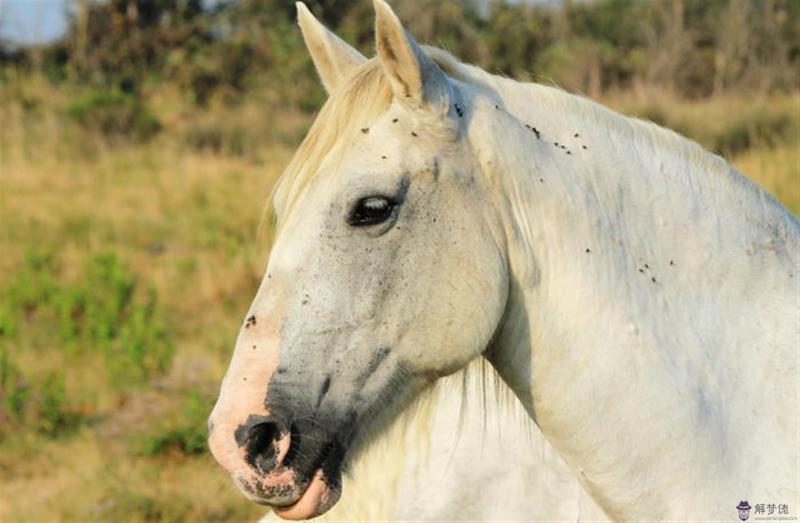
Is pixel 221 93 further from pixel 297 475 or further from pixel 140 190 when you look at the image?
pixel 297 475

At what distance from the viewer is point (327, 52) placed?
228 cm

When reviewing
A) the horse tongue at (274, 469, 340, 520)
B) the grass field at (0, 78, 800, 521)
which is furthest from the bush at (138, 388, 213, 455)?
the horse tongue at (274, 469, 340, 520)

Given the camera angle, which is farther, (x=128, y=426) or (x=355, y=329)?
(x=128, y=426)

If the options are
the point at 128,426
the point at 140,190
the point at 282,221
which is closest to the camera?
the point at 282,221

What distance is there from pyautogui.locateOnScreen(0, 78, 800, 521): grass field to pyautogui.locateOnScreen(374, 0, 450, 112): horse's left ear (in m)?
0.49

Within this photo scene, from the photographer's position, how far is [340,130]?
202 cm

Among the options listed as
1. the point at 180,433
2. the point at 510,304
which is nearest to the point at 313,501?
the point at 510,304

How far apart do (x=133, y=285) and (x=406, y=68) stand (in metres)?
5.97

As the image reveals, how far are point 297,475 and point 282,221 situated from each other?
46 cm

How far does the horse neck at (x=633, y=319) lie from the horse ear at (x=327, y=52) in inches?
14.6

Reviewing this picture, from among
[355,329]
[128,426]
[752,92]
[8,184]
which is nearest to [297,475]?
[355,329]

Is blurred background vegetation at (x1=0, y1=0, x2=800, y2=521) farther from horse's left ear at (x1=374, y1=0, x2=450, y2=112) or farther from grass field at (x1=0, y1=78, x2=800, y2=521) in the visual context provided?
horse's left ear at (x1=374, y1=0, x2=450, y2=112)

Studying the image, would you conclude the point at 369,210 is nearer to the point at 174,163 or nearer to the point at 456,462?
the point at 456,462

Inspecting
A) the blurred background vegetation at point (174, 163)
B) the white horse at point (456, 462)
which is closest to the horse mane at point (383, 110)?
the white horse at point (456, 462)
